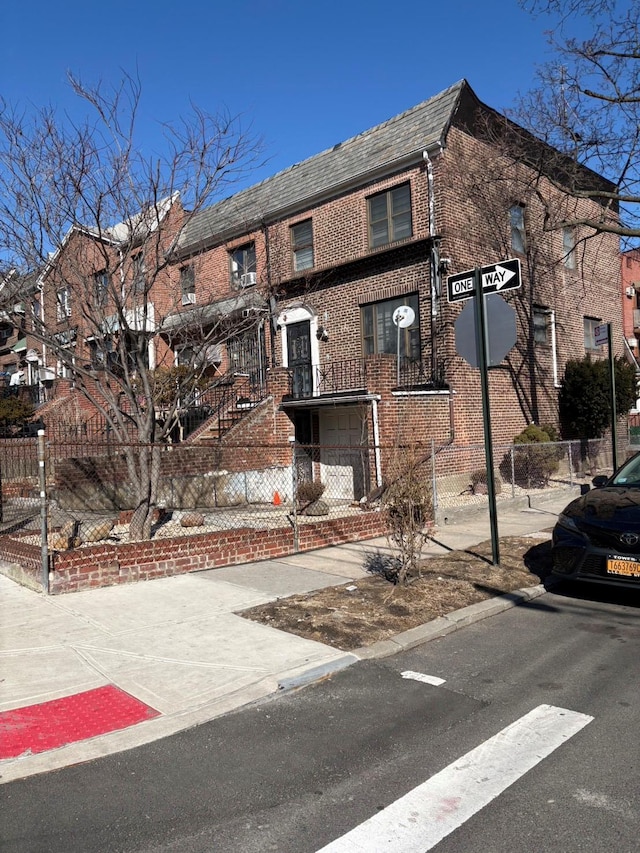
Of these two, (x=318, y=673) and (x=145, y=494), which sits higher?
(x=145, y=494)

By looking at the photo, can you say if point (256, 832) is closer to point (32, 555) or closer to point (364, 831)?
point (364, 831)

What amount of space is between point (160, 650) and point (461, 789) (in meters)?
2.94

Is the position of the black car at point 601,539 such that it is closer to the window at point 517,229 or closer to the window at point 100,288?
the window at point 100,288

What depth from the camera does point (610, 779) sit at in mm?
3420

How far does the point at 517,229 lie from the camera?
57.8 ft

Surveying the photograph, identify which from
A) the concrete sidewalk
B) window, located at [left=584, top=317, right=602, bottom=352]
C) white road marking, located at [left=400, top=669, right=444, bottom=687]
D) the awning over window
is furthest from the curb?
window, located at [left=584, top=317, right=602, bottom=352]

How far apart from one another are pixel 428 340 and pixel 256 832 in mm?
13263

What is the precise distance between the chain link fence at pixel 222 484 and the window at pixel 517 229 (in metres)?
5.45

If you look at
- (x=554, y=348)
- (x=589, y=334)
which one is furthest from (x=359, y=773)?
(x=589, y=334)

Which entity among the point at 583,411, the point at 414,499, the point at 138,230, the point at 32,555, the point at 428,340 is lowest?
the point at 32,555

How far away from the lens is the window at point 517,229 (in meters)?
17.4

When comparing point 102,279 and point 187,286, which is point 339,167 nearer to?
point 187,286

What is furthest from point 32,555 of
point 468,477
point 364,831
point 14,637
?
point 468,477

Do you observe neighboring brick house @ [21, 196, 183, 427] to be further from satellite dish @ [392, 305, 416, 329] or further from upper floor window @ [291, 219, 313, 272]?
upper floor window @ [291, 219, 313, 272]
